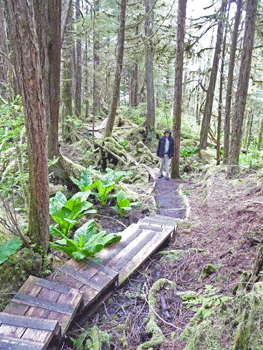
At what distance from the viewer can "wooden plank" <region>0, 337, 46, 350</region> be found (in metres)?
2.45

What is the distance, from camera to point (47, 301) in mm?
3225

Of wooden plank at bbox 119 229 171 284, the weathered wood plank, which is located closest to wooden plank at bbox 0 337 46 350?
the weathered wood plank

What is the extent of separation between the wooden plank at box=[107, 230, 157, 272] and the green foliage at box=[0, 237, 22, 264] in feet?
5.11

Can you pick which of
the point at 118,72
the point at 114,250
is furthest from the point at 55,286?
the point at 118,72

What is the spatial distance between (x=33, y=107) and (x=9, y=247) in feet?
6.41

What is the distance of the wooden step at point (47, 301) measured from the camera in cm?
305

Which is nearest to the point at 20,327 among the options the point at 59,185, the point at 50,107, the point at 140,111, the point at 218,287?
the point at 218,287

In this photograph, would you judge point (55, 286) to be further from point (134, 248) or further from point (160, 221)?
point (160, 221)

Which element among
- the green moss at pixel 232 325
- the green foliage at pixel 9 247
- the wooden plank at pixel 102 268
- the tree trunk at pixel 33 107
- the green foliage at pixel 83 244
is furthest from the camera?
the green foliage at pixel 83 244

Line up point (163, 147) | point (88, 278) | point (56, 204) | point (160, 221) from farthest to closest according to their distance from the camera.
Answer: point (163, 147), point (160, 221), point (56, 204), point (88, 278)

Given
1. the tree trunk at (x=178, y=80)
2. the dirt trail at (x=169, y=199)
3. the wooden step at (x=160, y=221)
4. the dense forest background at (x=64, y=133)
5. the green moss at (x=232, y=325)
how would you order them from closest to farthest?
the green moss at (x=232, y=325) → the dense forest background at (x=64, y=133) → the wooden step at (x=160, y=221) → the dirt trail at (x=169, y=199) → the tree trunk at (x=178, y=80)

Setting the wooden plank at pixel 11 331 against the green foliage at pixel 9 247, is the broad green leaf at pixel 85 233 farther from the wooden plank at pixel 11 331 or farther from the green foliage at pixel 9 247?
the wooden plank at pixel 11 331

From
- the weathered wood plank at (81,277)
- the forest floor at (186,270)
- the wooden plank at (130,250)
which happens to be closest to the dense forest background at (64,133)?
the weathered wood plank at (81,277)

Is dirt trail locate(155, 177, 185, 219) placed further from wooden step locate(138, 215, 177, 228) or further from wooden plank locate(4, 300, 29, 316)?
wooden plank locate(4, 300, 29, 316)
